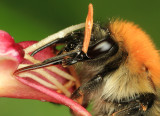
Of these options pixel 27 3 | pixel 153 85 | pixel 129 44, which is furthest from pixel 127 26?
pixel 27 3

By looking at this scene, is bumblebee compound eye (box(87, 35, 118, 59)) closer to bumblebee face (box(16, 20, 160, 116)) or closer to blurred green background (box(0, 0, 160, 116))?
bumblebee face (box(16, 20, 160, 116))

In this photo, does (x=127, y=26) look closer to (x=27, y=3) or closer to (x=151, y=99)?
(x=151, y=99)

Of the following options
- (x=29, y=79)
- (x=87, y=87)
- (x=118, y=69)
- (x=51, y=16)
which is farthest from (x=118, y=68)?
(x=51, y=16)

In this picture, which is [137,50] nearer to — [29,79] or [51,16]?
[29,79]

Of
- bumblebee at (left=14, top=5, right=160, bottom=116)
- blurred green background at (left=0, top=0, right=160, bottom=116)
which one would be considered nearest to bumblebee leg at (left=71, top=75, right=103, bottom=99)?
bumblebee at (left=14, top=5, right=160, bottom=116)

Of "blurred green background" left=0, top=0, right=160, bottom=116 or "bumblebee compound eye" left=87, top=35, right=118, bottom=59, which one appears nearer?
"bumblebee compound eye" left=87, top=35, right=118, bottom=59

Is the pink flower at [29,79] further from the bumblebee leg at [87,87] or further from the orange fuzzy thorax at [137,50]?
the orange fuzzy thorax at [137,50]

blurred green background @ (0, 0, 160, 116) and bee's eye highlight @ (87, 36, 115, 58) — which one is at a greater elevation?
blurred green background @ (0, 0, 160, 116)
